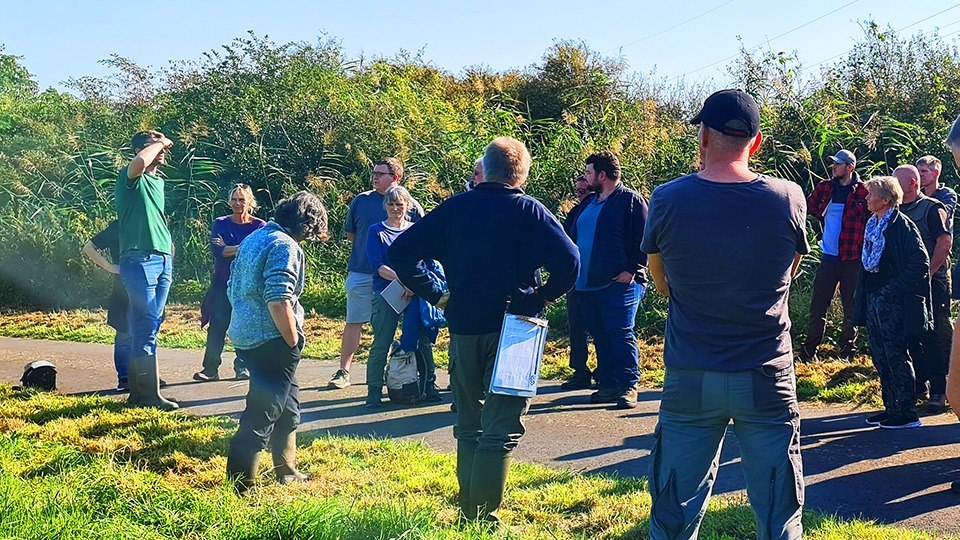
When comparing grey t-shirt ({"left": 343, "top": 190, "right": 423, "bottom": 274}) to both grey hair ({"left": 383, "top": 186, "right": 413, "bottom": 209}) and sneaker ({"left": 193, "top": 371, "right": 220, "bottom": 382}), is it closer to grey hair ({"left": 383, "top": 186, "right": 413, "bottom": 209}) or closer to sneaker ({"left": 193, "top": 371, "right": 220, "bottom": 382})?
grey hair ({"left": 383, "top": 186, "right": 413, "bottom": 209})

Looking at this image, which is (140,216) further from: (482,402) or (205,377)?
(482,402)

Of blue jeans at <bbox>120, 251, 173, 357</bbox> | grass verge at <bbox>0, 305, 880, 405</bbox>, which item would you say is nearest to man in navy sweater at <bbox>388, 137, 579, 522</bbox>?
blue jeans at <bbox>120, 251, 173, 357</bbox>

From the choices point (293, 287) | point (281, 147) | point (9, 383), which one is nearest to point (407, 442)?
point (293, 287)

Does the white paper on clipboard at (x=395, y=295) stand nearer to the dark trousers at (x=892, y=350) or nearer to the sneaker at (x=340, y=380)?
the sneaker at (x=340, y=380)

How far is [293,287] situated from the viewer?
4988 millimetres

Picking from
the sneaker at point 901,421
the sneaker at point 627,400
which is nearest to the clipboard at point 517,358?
the sneaker at point 627,400

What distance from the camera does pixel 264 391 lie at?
16.4 ft

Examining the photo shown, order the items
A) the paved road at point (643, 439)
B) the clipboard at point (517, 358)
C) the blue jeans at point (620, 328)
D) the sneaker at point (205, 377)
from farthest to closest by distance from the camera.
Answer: the sneaker at point (205, 377)
the blue jeans at point (620, 328)
the paved road at point (643, 439)
the clipboard at point (517, 358)

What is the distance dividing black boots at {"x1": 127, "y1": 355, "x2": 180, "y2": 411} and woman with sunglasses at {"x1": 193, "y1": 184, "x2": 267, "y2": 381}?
4.91 feet

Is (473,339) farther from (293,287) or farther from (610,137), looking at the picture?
(610,137)

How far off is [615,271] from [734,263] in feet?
14.5

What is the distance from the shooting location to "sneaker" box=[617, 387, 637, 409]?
24.7 feet

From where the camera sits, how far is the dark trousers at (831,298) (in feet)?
30.2

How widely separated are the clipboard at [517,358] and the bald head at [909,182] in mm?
4351
